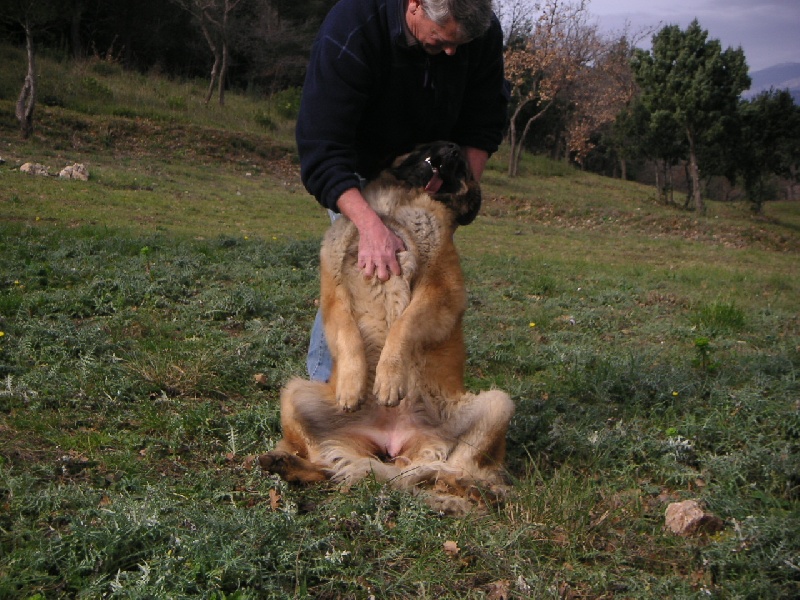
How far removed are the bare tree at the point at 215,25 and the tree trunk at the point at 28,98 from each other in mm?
7149

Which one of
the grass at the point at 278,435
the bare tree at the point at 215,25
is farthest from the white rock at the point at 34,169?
the bare tree at the point at 215,25

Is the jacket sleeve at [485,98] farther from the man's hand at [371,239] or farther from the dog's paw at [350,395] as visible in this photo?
the dog's paw at [350,395]

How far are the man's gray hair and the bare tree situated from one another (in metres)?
22.2

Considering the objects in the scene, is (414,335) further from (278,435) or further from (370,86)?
(370,86)

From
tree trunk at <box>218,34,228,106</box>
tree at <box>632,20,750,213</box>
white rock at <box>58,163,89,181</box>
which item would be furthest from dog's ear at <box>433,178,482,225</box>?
tree trunk at <box>218,34,228,106</box>

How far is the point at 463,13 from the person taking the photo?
3119 mm

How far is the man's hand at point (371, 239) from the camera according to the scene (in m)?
3.42

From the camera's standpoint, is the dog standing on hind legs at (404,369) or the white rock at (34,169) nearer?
the dog standing on hind legs at (404,369)

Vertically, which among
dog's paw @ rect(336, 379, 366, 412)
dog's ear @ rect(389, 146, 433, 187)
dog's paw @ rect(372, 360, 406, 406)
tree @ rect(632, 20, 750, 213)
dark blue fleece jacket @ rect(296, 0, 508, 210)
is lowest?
dog's paw @ rect(336, 379, 366, 412)

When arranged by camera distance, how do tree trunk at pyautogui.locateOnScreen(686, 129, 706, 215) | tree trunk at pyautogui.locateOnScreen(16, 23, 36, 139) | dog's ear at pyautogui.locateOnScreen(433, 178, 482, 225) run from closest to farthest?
dog's ear at pyautogui.locateOnScreen(433, 178, 482, 225) → tree trunk at pyautogui.locateOnScreen(16, 23, 36, 139) → tree trunk at pyautogui.locateOnScreen(686, 129, 706, 215)

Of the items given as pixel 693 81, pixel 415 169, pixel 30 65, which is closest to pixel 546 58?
pixel 693 81

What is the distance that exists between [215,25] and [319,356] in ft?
76.8

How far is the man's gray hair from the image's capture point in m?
3.11

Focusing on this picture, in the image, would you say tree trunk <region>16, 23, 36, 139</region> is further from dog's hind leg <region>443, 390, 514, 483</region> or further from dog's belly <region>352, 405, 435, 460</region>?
dog's hind leg <region>443, 390, 514, 483</region>
